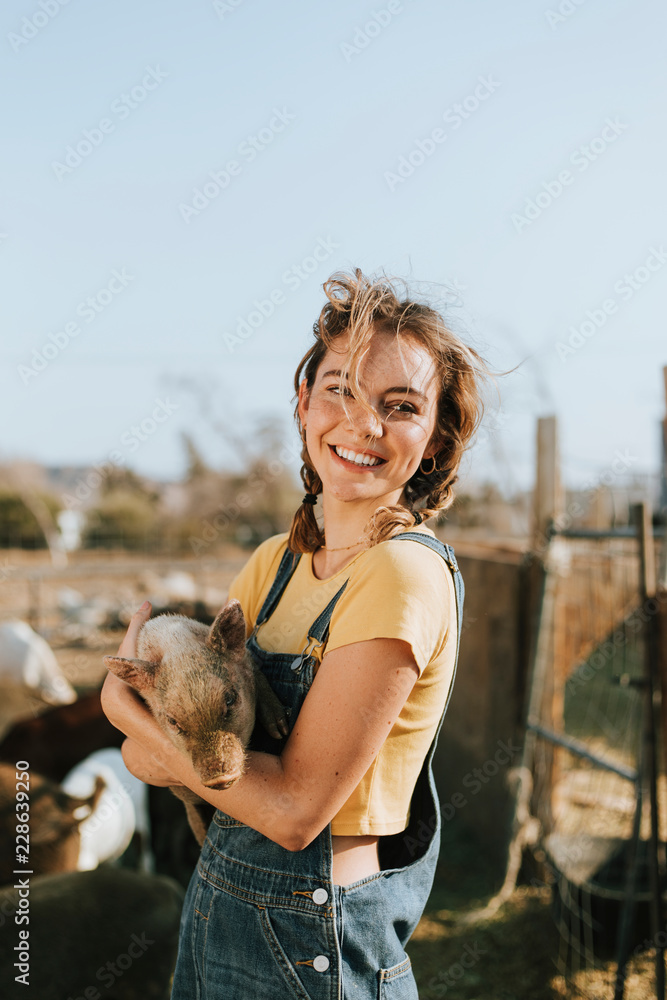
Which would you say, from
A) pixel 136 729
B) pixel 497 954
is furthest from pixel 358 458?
pixel 497 954

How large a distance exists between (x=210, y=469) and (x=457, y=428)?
2278 cm

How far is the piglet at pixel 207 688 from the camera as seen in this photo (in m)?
1.75

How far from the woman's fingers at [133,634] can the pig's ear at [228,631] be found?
20 centimetres

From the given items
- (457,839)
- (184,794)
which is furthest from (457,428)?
(457,839)

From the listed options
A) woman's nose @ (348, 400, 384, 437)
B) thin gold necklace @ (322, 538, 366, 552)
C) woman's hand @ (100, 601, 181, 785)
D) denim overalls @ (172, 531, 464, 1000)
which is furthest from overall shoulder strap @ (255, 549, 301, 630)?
woman's nose @ (348, 400, 384, 437)

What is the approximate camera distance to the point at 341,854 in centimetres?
153

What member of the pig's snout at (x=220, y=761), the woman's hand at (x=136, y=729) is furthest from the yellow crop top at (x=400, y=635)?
the woman's hand at (x=136, y=729)

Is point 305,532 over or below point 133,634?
over

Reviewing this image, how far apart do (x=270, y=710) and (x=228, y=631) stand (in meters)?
0.24

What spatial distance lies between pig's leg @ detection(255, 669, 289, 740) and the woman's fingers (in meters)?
0.34

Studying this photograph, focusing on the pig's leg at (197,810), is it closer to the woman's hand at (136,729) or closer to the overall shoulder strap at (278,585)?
the woman's hand at (136,729)

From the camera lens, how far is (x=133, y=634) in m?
1.94

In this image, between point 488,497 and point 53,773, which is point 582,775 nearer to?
point 488,497

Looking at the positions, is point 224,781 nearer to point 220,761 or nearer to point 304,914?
point 220,761
